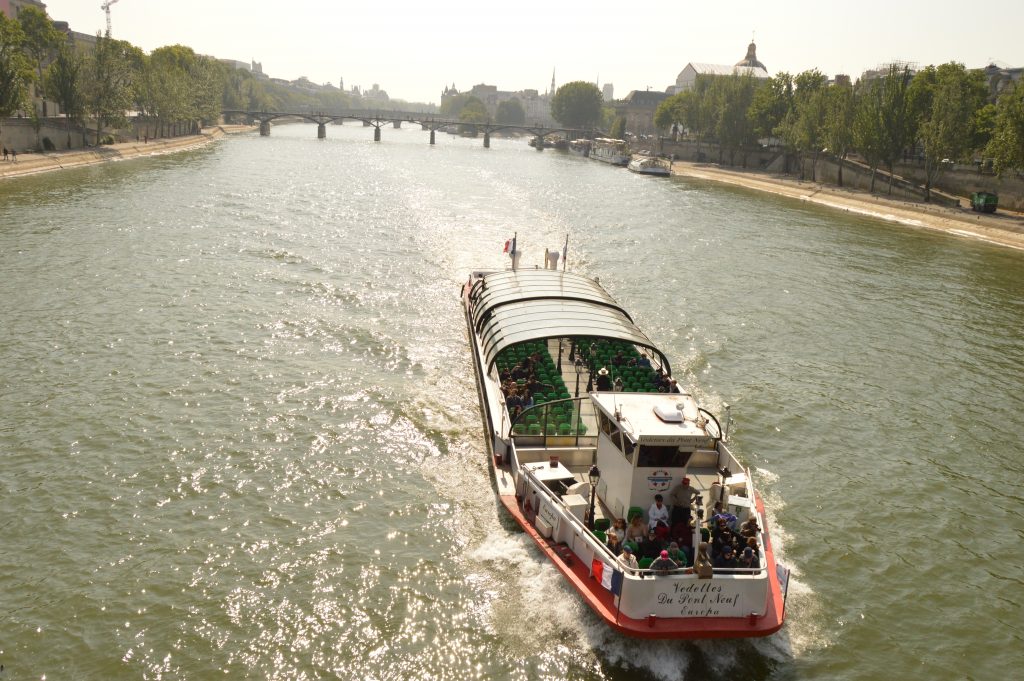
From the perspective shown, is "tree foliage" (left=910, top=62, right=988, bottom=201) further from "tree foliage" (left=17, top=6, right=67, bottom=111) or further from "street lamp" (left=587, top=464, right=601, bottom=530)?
"tree foliage" (left=17, top=6, right=67, bottom=111)

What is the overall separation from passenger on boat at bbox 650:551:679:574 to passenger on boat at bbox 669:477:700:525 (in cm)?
223

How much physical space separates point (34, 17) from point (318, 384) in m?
125

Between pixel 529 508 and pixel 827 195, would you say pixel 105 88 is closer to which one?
pixel 827 195

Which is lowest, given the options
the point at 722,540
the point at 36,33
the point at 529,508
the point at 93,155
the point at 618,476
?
the point at 529,508

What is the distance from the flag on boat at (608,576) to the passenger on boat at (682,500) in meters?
2.31

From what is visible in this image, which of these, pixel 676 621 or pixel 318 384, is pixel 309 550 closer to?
pixel 676 621

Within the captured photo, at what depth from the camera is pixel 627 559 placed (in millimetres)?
16906

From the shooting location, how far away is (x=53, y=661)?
1631 cm

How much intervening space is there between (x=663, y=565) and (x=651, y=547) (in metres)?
1.19

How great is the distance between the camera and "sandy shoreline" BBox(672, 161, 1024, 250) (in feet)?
263

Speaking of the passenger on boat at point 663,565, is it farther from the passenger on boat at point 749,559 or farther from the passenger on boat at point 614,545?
the passenger on boat at point 749,559

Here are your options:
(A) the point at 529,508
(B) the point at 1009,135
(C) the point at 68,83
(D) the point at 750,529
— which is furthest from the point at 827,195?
(C) the point at 68,83

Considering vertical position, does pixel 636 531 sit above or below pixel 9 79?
below

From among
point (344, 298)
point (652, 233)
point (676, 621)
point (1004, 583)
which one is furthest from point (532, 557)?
point (652, 233)
